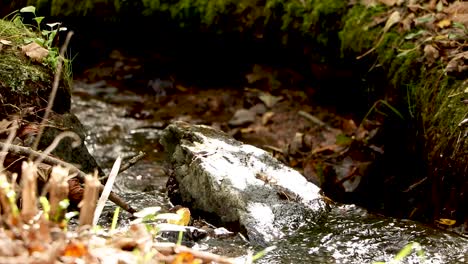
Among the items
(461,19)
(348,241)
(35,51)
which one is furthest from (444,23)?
(35,51)

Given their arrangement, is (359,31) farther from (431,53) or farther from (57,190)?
(57,190)

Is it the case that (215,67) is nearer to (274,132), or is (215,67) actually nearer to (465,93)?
(274,132)

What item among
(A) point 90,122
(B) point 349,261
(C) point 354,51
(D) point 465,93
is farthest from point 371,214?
(A) point 90,122

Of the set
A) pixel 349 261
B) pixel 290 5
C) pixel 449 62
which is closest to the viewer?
pixel 349 261

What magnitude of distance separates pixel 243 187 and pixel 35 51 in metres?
1.34

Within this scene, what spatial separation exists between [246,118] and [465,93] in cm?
218

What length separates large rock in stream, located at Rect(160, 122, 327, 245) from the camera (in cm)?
268

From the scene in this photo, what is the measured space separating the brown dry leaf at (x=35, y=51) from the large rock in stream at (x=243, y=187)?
2.70 ft

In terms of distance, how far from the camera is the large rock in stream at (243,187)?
2682mm

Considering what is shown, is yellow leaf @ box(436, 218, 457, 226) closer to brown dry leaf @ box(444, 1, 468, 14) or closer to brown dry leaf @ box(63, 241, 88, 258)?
brown dry leaf @ box(444, 1, 468, 14)

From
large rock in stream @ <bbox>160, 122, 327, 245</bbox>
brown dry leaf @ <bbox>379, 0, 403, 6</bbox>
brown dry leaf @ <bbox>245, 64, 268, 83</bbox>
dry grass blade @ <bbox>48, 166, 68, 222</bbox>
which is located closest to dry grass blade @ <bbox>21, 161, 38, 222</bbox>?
dry grass blade @ <bbox>48, 166, 68, 222</bbox>

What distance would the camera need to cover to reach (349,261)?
8.10 feet

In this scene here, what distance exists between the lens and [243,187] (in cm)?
279

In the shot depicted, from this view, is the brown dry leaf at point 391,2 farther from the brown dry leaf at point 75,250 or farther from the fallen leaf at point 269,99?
the brown dry leaf at point 75,250
